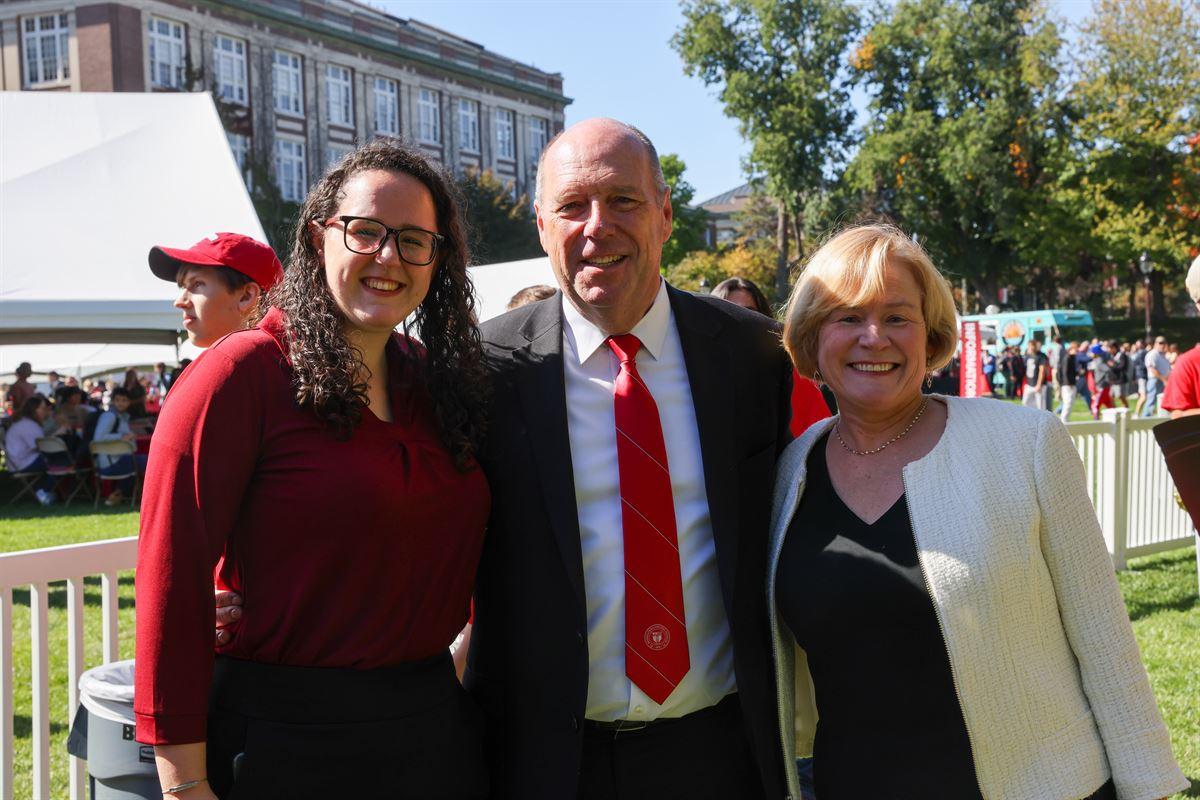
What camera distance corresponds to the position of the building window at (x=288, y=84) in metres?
46.4

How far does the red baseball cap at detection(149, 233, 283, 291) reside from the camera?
3.62 metres

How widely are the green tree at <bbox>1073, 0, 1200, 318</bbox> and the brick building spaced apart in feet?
90.9

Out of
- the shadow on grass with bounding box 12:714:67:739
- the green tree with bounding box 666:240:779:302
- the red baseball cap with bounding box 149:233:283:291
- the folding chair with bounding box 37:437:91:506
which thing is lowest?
the shadow on grass with bounding box 12:714:67:739

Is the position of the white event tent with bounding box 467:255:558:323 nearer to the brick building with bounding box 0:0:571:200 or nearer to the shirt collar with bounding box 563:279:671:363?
the shirt collar with bounding box 563:279:671:363

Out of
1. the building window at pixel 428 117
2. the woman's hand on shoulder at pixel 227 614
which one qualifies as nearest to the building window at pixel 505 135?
the building window at pixel 428 117

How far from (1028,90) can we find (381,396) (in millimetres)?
44242

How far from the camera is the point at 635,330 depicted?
8.44ft

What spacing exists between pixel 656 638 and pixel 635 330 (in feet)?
2.53

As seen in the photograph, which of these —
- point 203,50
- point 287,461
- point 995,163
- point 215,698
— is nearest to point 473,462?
point 287,461

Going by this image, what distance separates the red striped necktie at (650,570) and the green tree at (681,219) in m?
45.8

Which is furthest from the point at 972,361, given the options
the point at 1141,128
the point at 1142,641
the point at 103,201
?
the point at 1141,128

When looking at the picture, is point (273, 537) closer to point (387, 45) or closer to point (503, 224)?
point (503, 224)

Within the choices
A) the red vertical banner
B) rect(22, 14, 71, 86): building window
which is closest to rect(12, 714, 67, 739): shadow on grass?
the red vertical banner

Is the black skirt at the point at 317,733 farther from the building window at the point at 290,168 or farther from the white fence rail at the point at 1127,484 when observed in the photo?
the building window at the point at 290,168
